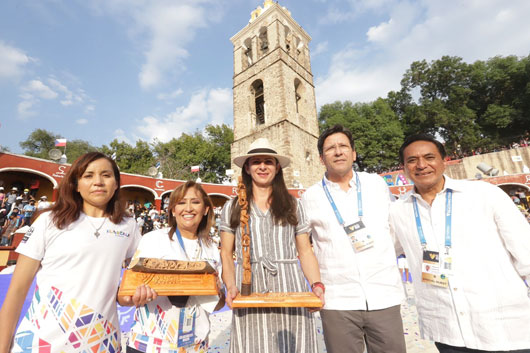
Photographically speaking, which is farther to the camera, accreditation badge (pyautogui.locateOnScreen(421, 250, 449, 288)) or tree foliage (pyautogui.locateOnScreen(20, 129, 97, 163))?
tree foliage (pyautogui.locateOnScreen(20, 129, 97, 163))

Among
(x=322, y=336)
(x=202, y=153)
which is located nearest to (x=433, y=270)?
(x=322, y=336)

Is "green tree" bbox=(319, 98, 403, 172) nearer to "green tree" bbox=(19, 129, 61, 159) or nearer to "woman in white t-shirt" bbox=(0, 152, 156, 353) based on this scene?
"woman in white t-shirt" bbox=(0, 152, 156, 353)

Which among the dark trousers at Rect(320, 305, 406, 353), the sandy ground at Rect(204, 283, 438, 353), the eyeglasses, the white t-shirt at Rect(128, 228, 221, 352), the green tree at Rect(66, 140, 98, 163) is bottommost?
the sandy ground at Rect(204, 283, 438, 353)

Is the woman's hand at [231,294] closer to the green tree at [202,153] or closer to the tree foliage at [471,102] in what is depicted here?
the green tree at [202,153]

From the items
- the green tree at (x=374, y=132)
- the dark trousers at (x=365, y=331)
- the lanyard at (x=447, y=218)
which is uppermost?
the green tree at (x=374, y=132)

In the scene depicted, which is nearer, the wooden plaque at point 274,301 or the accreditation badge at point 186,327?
the wooden plaque at point 274,301

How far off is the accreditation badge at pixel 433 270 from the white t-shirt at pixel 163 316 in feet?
4.82

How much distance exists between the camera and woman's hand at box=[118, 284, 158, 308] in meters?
1.51

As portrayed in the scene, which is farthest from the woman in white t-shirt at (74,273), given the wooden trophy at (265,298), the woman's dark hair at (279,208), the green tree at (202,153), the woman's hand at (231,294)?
the green tree at (202,153)

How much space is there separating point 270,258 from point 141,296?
0.84m

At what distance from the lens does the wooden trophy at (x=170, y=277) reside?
1548 mm

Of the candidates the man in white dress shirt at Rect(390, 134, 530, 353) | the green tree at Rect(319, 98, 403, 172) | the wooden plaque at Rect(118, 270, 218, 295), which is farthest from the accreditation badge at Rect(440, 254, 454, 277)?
the green tree at Rect(319, 98, 403, 172)

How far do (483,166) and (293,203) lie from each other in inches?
929

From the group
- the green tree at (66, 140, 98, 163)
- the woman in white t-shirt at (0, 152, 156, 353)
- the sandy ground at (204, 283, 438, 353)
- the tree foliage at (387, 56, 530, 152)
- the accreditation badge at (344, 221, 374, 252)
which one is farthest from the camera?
the green tree at (66, 140, 98, 163)
